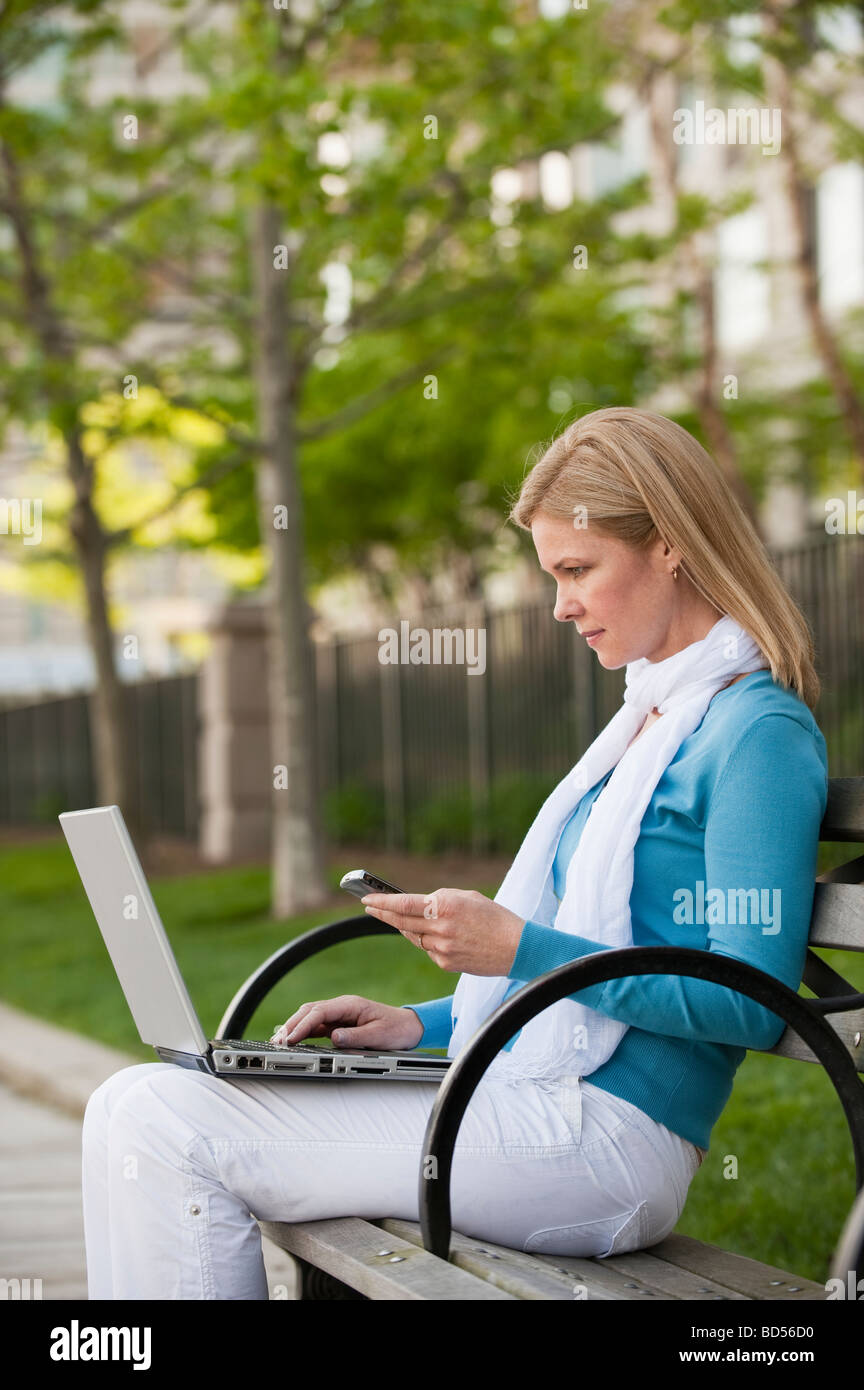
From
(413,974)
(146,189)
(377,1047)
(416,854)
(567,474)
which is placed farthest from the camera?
(416,854)

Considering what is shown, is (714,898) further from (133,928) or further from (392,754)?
(392,754)

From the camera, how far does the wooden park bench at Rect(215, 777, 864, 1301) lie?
2225mm

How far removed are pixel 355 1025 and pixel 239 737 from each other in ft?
44.6

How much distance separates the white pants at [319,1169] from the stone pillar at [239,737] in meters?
13.6

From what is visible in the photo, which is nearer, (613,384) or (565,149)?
(565,149)

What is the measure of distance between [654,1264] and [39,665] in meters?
48.3

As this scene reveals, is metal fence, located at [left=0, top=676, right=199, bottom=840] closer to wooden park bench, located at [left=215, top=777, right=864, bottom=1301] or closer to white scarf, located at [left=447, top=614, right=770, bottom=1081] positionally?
white scarf, located at [left=447, top=614, right=770, bottom=1081]

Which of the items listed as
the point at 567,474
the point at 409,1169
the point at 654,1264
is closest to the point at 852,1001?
the point at 654,1264

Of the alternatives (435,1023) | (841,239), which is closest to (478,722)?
(435,1023)

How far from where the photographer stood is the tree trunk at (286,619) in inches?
447

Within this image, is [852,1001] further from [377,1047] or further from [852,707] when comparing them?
[852,707]

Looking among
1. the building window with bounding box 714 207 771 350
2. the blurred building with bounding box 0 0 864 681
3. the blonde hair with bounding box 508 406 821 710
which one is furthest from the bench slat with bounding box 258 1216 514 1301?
the building window with bounding box 714 207 771 350

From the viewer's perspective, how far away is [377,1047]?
286 centimetres

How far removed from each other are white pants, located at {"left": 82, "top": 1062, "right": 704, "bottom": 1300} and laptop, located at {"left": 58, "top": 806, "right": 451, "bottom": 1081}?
3 centimetres
